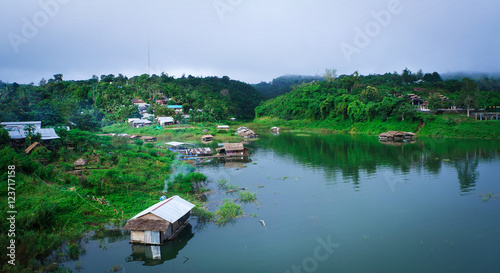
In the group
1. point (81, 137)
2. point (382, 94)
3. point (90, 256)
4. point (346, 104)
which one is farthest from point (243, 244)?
point (382, 94)

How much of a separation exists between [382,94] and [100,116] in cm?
4112

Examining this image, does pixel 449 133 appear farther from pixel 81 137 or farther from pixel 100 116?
pixel 100 116

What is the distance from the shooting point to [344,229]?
11.1m

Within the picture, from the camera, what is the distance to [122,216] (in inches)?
458

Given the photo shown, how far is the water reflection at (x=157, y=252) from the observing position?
9195mm

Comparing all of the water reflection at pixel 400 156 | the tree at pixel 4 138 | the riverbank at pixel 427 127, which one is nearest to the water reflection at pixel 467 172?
the water reflection at pixel 400 156

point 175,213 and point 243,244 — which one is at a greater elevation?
point 175,213

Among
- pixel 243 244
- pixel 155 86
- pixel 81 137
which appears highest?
pixel 155 86

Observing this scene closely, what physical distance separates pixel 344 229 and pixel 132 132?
109 feet

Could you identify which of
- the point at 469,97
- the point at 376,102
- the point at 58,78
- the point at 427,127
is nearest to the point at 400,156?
the point at 427,127

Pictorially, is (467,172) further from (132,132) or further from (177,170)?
(132,132)

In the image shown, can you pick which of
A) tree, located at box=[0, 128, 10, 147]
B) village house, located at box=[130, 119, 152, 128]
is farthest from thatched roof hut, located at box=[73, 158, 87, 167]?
village house, located at box=[130, 119, 152, 128]

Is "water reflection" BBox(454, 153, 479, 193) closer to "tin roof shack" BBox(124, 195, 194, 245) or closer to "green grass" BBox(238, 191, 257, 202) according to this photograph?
"green grass" BBox(238, 191, 257, 202)

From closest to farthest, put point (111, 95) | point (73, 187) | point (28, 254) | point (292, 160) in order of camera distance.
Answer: point (28, 254) → point (73, 187) → point (292, 160) → point (111, 95)
